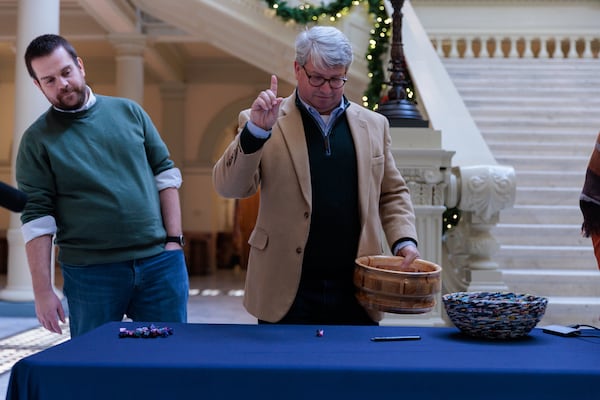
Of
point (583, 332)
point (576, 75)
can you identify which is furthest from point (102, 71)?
point (583, 332)

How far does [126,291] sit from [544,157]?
6569 mm

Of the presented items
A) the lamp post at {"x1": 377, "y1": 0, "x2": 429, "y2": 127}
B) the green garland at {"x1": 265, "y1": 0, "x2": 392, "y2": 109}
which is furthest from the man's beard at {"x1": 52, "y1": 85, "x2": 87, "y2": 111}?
the green garland at {"x1": 265, "y1": 0, "x2": 392, "y2": 109}

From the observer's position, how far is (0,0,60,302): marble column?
9102mm

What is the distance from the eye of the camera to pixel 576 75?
38.6ft

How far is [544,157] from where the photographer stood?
8.59 m

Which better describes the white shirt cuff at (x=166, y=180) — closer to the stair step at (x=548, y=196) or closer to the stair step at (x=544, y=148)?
the stair step at (x=548, y=196)

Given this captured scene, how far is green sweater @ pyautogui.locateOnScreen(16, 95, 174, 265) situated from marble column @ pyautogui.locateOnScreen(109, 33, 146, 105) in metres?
11.2

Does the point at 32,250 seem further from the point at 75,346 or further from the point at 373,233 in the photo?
the point at 373,233

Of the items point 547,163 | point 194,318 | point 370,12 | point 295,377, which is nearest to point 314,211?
point 295,377

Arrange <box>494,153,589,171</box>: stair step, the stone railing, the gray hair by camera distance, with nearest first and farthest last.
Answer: the gray hair
<box>494,153,589,171</box>: stair step
the stone railing

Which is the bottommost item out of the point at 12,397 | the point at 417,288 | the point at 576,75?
the point at 12,397

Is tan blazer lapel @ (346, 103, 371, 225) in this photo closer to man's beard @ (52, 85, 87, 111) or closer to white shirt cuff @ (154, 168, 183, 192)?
white shirt cuff @ (154, 168, 183, 192)

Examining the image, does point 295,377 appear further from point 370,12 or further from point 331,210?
point 370,12

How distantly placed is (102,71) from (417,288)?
17.1 meters
